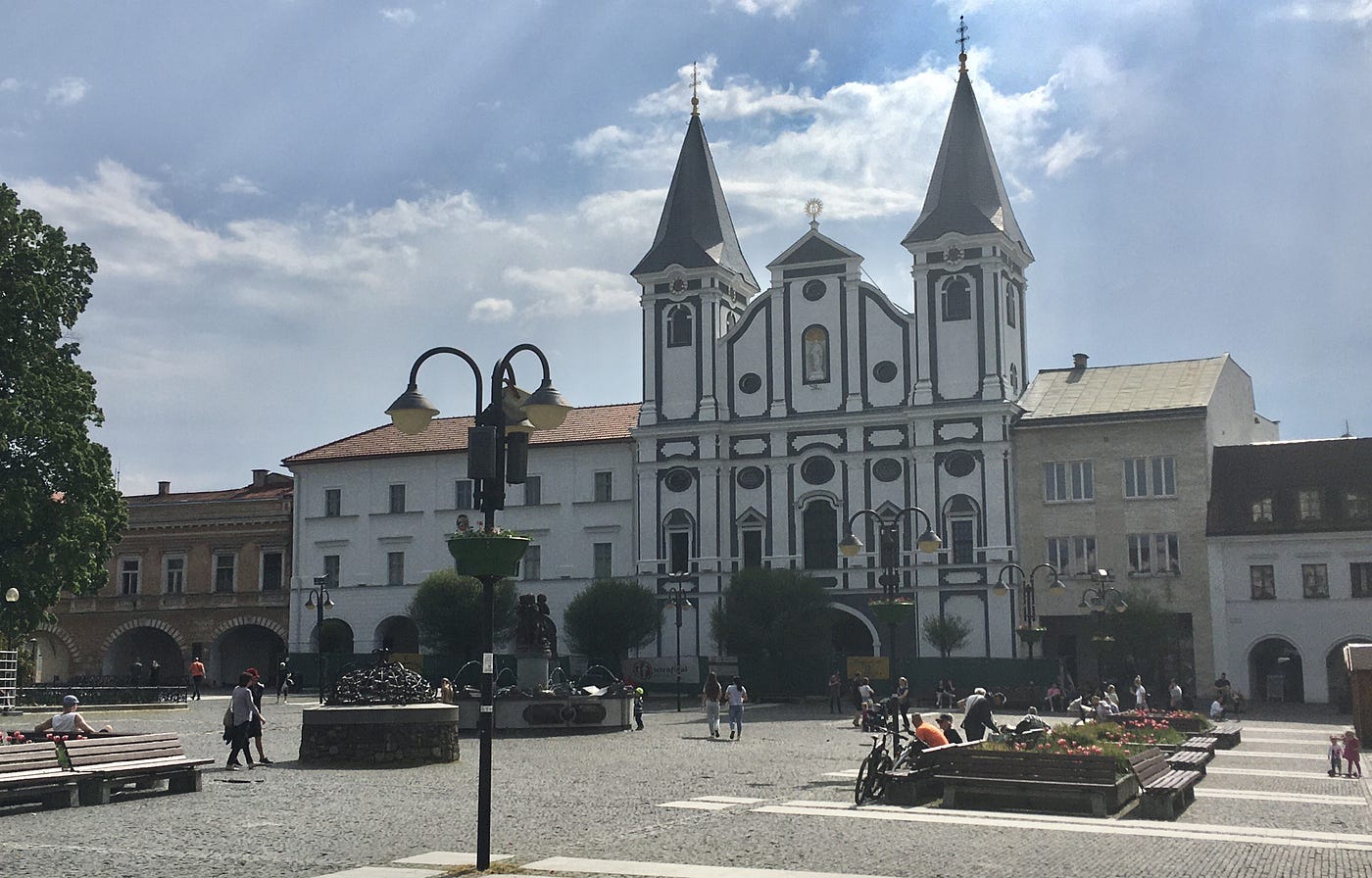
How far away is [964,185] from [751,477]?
15059 millimetres

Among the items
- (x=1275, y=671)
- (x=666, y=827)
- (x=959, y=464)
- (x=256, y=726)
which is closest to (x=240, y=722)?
(x=256, y=726)

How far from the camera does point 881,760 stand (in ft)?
62.1

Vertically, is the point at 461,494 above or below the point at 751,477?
below

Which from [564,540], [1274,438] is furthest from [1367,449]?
[564,540]

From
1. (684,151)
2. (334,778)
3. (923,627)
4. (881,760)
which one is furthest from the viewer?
(684,151)

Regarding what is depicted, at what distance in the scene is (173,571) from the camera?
69812 millimetres

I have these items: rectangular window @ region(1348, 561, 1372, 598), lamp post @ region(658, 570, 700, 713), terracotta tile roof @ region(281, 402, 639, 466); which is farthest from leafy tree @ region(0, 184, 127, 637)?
rectangular window @ region(1348, 561, 1372, 598)

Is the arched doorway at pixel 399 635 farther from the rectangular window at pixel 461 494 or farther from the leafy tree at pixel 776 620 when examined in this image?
the leafy tree at pixel 776 620

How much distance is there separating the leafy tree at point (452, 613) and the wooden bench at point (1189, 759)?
3796 centimetres

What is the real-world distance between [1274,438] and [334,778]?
59025mm

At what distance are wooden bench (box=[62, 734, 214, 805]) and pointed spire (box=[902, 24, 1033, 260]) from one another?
146ft

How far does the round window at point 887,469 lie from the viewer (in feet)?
195

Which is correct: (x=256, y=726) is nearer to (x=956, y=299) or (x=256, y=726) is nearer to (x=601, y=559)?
(x=601, y=559)

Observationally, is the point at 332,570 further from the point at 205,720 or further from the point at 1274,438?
the point at 1274,438
